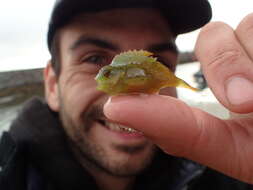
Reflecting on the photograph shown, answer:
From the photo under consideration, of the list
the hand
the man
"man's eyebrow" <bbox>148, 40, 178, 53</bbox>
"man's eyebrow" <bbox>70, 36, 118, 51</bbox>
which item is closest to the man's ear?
the man

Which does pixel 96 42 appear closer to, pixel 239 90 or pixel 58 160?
pixel 58 160

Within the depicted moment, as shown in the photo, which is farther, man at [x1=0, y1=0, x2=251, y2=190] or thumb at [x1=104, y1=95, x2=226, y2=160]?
man at [x1=0, y1=0, x2=251, y2=190]

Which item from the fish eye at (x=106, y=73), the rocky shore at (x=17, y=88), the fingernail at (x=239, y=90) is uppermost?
the fingernail at (x=239, y=90)

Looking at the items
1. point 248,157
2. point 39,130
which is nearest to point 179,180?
point 39,130

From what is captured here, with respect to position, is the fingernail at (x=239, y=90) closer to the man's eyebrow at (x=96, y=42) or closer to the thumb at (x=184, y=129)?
the thumb at (x=184, y=129)

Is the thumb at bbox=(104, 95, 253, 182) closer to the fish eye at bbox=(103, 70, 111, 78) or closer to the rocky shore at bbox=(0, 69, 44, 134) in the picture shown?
the fish eye at bbox=(103, 70, 111, 78)

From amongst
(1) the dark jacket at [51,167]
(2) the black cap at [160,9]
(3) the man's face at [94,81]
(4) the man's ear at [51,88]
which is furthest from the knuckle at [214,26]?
(4) the man's ear at [51,88]
